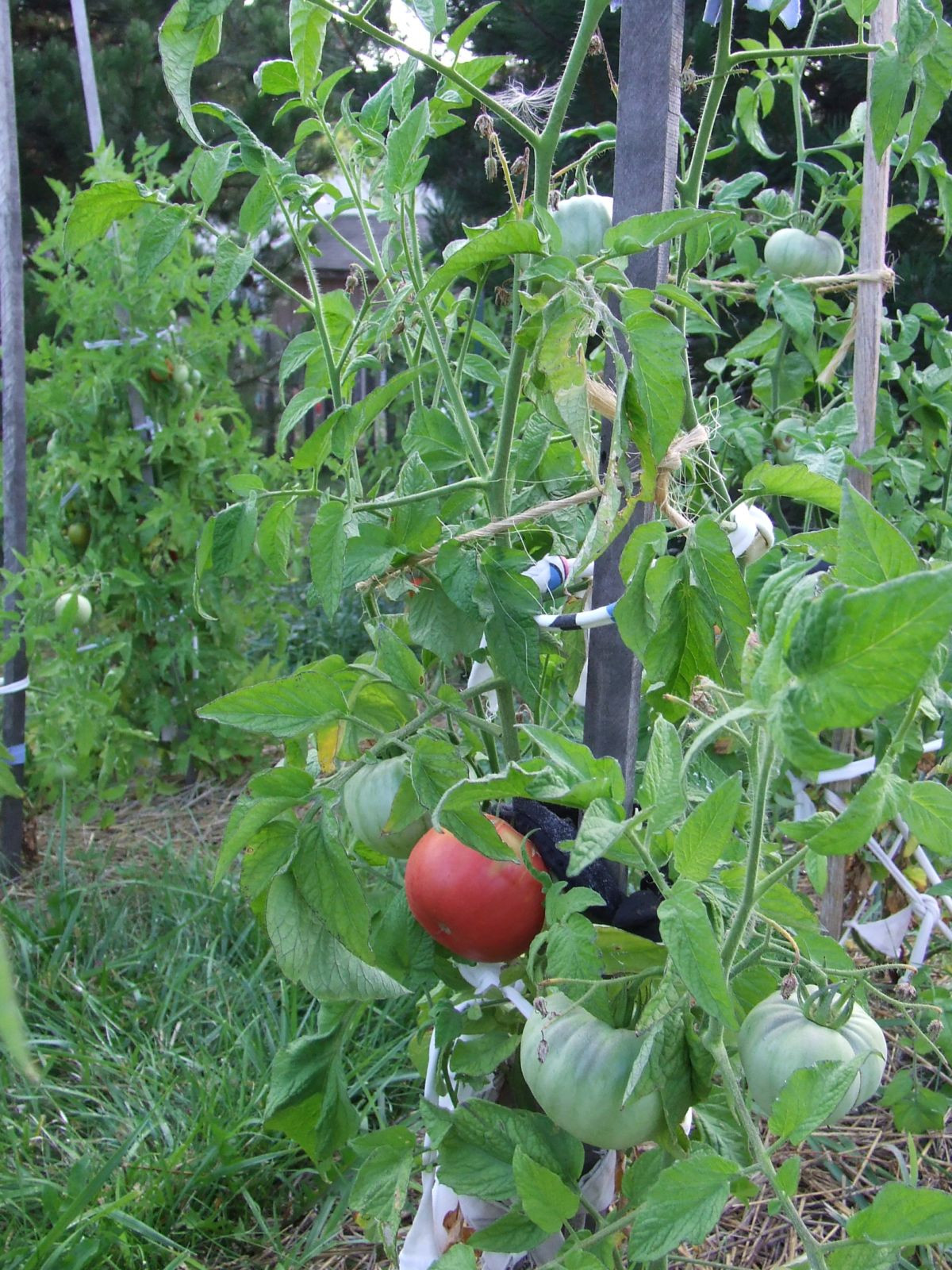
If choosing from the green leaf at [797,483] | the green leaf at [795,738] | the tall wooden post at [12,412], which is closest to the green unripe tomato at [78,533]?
the tall wooden post at [12,412]

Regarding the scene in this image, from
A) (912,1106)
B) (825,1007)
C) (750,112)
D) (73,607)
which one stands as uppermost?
(750,112)

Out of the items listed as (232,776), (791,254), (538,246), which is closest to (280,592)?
(232,776)

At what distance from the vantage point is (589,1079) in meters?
0.61

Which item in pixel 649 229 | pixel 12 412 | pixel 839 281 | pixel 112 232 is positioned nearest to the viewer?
pixel 649 229

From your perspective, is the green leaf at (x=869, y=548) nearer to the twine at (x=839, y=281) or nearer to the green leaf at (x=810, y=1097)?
the green leaf at (x=810, y=1097)

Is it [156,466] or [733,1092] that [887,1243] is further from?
[156,466]

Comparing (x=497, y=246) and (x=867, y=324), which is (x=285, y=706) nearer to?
(x=497, y=246)

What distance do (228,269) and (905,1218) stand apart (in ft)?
2.45

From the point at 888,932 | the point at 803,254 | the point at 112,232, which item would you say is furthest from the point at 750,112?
the point at 112,232

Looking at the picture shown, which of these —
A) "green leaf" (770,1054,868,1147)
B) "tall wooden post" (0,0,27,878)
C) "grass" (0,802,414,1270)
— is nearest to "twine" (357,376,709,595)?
"green leaf" (770,1054,868,1147)

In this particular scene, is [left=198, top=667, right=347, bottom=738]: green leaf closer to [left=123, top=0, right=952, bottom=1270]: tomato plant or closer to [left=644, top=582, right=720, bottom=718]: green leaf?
[left=123, top=0, right=952, bottom=1270]: tomato plant

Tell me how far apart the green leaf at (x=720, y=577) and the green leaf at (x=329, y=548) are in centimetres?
24

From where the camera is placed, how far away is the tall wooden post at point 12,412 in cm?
203

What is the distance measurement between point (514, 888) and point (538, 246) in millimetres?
412
